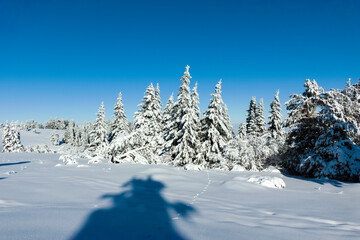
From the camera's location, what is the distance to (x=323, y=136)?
39.9ft

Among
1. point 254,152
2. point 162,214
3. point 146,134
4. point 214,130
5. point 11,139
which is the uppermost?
point 214,130

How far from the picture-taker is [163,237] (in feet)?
9.11

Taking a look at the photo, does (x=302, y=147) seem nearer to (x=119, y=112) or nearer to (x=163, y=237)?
(x=163, y=237)

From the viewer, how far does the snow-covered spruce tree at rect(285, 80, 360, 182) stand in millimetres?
11281

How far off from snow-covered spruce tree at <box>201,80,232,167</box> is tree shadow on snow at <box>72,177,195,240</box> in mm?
15786

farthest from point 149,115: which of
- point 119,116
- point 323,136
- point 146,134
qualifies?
point 323,136

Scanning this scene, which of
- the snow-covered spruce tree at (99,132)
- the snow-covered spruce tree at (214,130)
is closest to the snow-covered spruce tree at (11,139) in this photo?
the snow-covered spruce tree at (99,132)

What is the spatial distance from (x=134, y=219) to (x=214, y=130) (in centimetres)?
1817

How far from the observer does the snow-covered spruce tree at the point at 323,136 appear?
37.0 feet

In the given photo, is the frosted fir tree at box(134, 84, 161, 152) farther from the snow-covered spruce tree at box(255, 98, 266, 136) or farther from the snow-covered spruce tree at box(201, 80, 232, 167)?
the snow-covered spruce tree at box(255, 98, 266, 136)

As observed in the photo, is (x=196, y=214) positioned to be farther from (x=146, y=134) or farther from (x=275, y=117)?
(x=275, y=117)

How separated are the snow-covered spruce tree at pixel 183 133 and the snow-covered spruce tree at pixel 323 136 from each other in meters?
9.20

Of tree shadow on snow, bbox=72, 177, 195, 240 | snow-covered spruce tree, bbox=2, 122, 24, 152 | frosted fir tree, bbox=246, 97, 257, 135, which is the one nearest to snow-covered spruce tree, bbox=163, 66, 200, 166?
tree shadow on snow, bbox=72, 177, 195, 240

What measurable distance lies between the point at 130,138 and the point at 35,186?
12.2 m
